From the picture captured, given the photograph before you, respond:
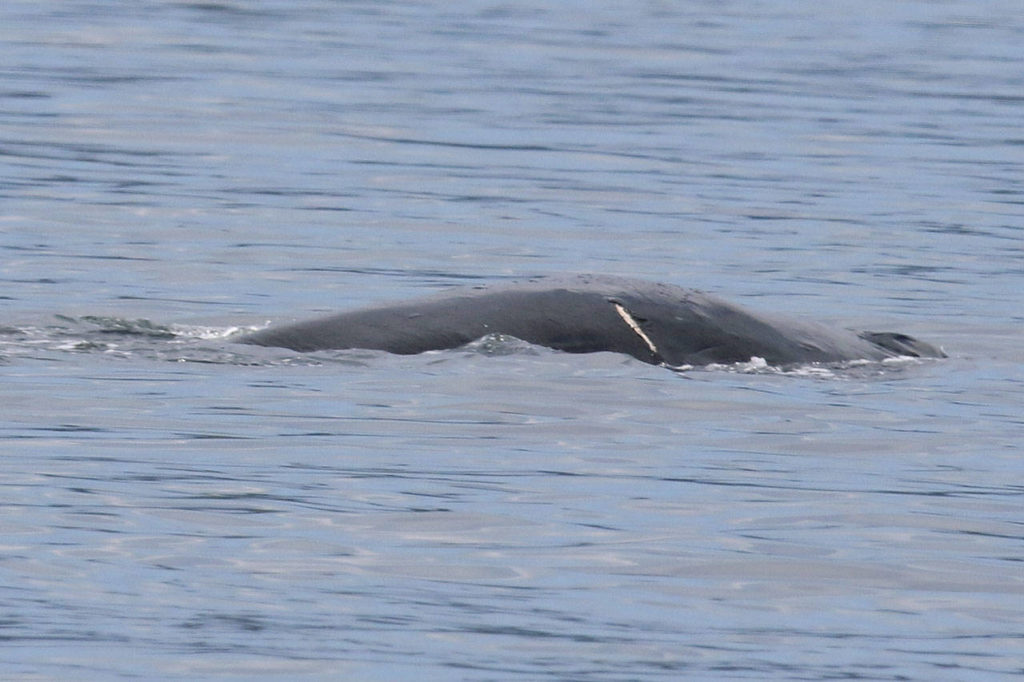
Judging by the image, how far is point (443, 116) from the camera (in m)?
24.8

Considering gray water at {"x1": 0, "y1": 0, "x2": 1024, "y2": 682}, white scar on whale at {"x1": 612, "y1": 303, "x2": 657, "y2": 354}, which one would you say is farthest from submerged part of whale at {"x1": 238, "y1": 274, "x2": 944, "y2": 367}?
gray water at {"x1": 0, "y1": 0, "x2": 1024, "y2": 682}

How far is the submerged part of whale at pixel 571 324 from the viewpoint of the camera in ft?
36.9

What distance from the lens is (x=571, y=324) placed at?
37.0 ft

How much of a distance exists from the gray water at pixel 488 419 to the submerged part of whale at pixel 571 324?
10 cm

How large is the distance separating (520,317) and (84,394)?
2.01 m

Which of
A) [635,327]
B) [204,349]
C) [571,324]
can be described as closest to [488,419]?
[571,324]

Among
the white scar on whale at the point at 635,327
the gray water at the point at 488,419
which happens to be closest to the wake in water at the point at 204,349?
the gray water at the point at 488,419

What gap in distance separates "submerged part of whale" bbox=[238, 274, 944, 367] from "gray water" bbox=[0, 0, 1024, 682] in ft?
0.34

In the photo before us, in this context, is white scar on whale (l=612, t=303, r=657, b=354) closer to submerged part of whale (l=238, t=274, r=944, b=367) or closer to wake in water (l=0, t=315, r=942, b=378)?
submerged part of whale (l=238, t=274, r=944, b=367)

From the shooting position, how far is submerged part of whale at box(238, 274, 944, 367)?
11.3 m

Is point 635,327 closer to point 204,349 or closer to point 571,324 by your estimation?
point 571,324

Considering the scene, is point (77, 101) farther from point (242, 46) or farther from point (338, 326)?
point (338, 326)

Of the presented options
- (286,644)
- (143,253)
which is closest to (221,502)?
(286,644)

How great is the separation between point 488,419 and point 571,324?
107cm
